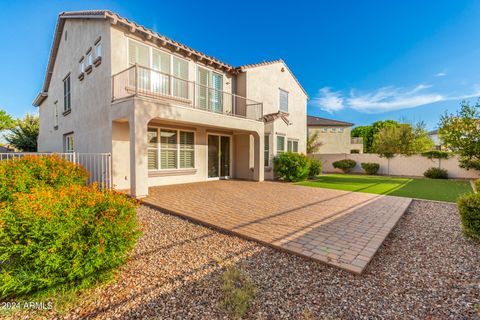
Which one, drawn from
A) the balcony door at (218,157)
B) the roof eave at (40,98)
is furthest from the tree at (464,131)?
the roof eave at (40,98)

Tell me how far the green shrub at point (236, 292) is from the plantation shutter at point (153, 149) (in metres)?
8.18

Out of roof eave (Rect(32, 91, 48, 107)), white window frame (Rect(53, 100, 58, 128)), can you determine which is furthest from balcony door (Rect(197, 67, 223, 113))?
roof eave (Rect(32, 91, 48, 107))

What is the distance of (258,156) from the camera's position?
1302 centimetres

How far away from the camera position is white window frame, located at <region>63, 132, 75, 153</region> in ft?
40.8

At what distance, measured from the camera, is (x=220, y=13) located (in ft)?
48.7

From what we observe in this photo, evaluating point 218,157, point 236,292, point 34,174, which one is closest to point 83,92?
point 34,174

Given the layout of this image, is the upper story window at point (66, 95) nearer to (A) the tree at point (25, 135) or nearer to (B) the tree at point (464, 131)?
(A) the tree at point (25, 135)

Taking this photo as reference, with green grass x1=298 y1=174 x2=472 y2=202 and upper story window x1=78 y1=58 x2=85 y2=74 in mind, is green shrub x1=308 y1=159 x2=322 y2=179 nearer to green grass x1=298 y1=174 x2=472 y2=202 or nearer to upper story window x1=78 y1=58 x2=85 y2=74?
green grass x1=298 y1=174 x2=472 y2=202

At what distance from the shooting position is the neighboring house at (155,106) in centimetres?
862

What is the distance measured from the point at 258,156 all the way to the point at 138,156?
7236 millimetres

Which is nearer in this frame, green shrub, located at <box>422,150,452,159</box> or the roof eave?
the roof eave

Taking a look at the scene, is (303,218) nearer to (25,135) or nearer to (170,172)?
(170,172)

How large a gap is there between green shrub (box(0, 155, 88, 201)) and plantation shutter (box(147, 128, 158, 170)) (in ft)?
11.5

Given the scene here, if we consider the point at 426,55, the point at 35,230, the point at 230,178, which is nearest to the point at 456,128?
the point at 426,55
